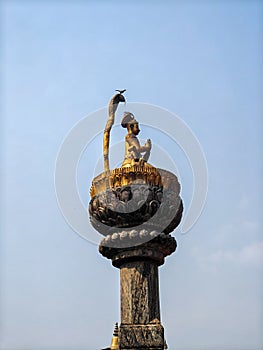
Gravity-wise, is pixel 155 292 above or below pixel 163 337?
above

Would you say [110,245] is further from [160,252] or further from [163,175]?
[163,175]

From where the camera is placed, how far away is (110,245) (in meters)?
11.0

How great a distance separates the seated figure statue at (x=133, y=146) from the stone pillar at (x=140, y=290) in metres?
1.66

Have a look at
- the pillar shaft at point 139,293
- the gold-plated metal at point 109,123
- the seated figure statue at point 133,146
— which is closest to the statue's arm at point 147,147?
the seated figure statue at point 133,146

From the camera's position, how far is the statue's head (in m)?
12.1

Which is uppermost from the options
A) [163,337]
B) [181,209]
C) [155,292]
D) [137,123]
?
[137,123]

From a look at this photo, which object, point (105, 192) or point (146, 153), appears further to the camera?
point (146, 153)

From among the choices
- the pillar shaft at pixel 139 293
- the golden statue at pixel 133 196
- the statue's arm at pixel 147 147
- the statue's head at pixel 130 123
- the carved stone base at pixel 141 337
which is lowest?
the carved stone base at pixel 141 337

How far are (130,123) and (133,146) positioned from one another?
0.61 m

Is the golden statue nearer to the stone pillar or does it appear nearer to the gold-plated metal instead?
the gold-plated metal

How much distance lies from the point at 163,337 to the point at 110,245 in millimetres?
2072

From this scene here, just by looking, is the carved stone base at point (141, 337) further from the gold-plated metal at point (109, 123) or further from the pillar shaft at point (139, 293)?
the gold-plated metal at point (109, 123)

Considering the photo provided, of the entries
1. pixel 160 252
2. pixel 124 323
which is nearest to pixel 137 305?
pixel 124 323

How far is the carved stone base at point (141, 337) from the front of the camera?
10.1 metres
